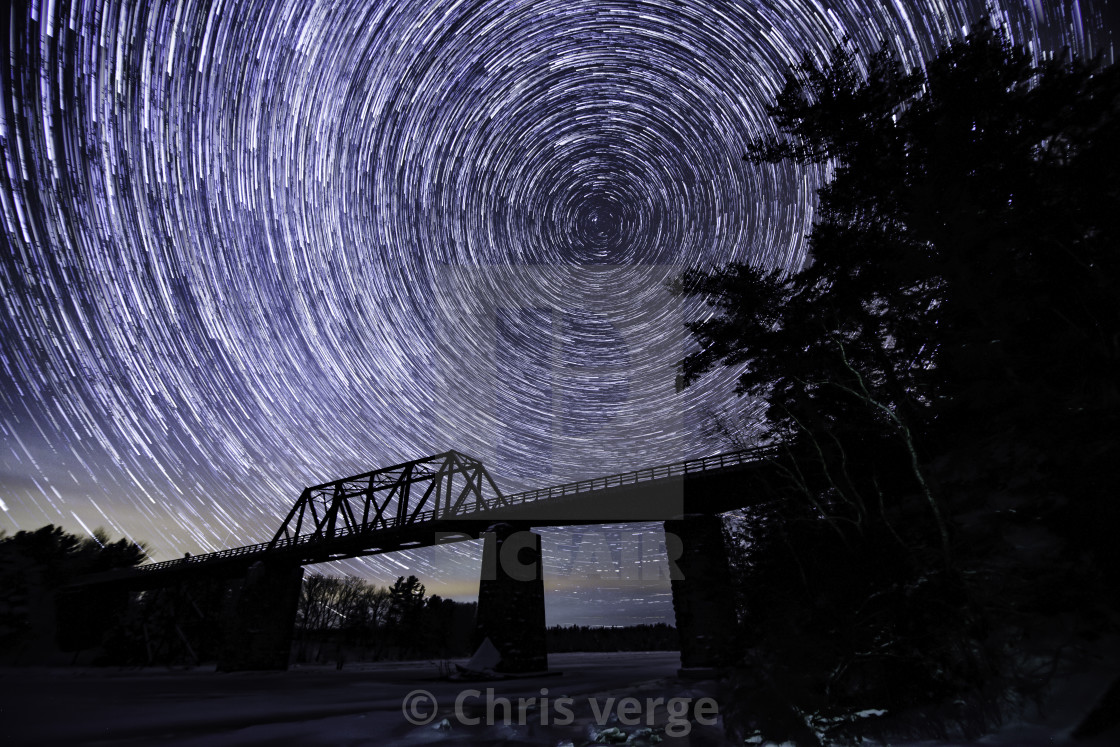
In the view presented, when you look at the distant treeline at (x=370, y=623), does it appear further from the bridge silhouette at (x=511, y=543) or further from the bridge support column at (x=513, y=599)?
the bridge support column at (x=513, y=599)

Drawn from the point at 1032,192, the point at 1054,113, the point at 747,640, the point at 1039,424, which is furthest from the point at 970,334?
the point at 747,640

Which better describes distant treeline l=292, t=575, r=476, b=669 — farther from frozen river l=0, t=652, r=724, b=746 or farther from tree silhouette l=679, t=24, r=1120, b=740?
tree silhouette l=679, t=24, r=1120, b=740

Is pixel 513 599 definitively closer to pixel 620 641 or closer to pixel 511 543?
pixel 511 543

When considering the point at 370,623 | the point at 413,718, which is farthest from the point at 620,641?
the point at 413,718

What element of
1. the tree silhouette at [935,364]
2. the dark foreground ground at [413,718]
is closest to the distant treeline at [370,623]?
the dark foreground ground at [413,718]

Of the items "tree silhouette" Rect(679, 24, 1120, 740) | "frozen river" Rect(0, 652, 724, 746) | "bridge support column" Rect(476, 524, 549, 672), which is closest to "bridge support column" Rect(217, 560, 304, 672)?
"frozen river" Rect(0, 652, 724, 746)

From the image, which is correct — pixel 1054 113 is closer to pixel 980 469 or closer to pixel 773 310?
pixel 773 310
